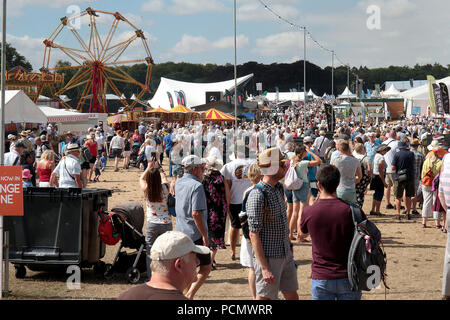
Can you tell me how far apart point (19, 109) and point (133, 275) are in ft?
39.4

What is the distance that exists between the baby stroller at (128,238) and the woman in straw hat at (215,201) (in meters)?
0.92

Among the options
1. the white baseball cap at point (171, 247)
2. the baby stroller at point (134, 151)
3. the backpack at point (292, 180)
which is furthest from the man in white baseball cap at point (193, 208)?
the baby stroller at point (134, 151)

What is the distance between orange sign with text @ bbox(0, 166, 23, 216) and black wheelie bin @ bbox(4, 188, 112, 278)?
25.5 inches

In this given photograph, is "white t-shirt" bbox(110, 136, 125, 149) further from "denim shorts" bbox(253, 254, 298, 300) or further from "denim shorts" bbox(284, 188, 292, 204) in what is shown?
"denim shorts" bbox(253, 254, 298, 300)

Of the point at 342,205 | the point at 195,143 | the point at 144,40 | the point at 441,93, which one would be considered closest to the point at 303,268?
the point at 342,205

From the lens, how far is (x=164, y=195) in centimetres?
620

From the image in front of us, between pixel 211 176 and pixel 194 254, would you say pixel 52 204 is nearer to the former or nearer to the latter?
pixel 211 176

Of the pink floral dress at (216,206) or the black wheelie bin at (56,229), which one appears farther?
the pink floral dress at (216,206)

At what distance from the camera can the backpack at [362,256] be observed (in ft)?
12.7

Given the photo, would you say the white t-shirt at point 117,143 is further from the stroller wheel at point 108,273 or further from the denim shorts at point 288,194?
the stroller wheel at point 108,273

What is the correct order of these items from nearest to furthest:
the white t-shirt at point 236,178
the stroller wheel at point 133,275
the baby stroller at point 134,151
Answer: the stroller wheel at point 133,275
the white t-shirt at point 236,178
the baby stroller at point 134,151

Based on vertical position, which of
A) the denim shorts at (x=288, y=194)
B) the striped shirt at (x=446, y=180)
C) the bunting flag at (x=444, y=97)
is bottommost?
the denim shorts at (x=288, y=194)

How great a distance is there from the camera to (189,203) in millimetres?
5660

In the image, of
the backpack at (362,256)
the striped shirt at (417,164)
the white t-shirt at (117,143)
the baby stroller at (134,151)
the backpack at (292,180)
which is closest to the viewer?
the backpack at (362,256)
